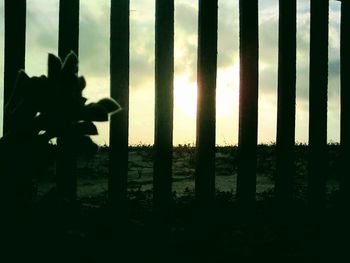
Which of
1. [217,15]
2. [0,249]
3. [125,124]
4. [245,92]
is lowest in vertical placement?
[0,249]

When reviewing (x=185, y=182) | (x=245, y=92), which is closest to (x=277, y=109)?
(x=245, y=92)

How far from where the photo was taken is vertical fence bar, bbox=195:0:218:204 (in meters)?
3.26

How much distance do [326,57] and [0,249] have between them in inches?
129

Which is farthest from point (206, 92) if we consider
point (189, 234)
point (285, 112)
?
point (189, 234)

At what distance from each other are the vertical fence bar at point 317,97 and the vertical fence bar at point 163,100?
1.37m

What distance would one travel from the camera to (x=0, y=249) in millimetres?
1366

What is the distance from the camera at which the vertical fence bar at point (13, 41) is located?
278cm

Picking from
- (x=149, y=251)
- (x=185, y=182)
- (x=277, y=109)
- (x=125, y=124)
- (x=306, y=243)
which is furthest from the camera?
(x=185, y=182)

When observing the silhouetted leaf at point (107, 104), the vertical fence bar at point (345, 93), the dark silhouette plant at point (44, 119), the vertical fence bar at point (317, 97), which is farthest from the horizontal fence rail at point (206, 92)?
the silhouetted leaf at point (107, 104)

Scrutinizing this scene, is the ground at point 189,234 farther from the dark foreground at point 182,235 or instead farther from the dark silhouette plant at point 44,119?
the dark silhouette plant at point 44,119

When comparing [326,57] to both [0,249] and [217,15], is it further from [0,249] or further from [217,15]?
[0,249]

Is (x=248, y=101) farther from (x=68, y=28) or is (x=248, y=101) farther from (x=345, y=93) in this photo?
(x=68, y=28)

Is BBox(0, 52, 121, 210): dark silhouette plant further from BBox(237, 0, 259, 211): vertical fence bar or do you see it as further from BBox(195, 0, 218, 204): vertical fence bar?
BBox(237, 0, 259, 211): vertical fence bar

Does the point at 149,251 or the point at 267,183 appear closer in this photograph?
the point at 149,251
